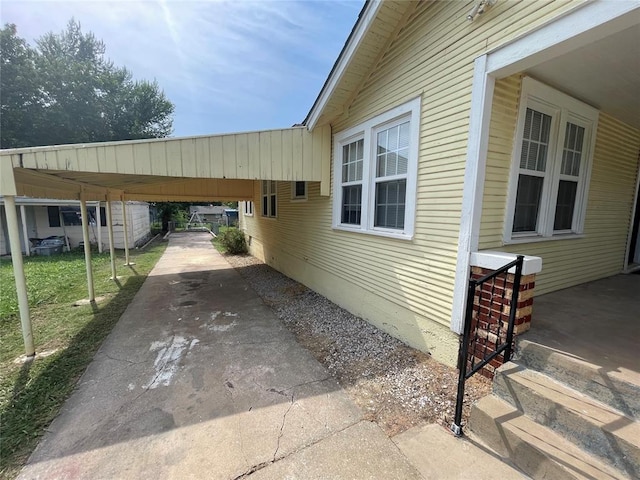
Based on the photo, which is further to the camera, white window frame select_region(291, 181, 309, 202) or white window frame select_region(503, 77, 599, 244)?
white window frame select_region(291, 181, 309, 202)

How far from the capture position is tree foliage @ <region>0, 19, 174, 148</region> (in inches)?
703

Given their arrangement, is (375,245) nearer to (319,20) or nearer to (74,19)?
(319,20)

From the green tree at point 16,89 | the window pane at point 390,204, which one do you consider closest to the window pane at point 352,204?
the window pane at point 390,204

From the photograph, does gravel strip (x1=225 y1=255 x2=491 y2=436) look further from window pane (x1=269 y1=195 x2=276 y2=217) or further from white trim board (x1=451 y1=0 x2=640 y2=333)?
window pane (x1=269 y1=195 x2=276 y2=217)

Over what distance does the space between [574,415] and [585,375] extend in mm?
384

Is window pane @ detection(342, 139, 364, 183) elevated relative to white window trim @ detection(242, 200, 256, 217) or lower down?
elevated

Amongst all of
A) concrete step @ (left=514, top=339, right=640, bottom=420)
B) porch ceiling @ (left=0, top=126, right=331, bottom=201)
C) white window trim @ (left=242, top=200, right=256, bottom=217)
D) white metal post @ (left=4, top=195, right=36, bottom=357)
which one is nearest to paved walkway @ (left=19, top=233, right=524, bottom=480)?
white metal post @ (left=4, top=195, right=36, bottom=357)

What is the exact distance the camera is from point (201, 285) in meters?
7.33

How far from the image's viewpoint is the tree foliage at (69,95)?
58.6 ft

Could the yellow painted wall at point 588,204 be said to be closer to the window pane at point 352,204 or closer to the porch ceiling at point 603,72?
the porch ceiling at point 603,72

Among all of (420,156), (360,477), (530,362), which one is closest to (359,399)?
(360,477)

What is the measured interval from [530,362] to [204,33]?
785 centimetres

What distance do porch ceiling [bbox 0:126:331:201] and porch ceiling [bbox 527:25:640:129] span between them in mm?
3449

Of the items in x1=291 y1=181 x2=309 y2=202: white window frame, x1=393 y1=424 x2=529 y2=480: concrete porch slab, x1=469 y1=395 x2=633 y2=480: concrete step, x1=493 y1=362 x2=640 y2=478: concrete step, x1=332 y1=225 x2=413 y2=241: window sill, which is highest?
x1=291 y1=181 x2=309 y2=202: white window frame
